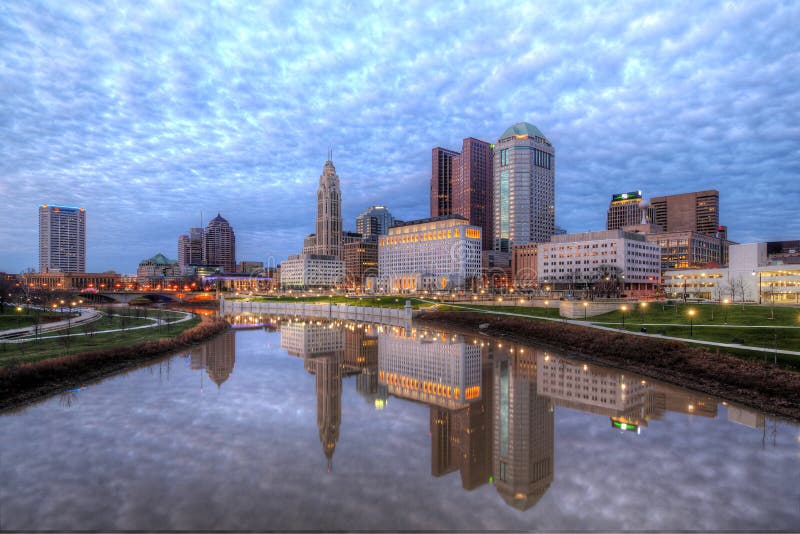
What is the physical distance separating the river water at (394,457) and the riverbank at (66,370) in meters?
1.80

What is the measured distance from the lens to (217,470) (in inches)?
706

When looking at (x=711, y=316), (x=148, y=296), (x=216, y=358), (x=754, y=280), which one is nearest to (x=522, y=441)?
(x=216, y=358)

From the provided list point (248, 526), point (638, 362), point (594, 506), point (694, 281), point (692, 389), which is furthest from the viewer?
point (694, 281)

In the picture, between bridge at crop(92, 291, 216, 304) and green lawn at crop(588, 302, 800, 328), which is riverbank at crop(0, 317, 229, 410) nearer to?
green lawn at crop(588, 302, 800, 328)

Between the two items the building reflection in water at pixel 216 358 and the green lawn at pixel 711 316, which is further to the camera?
the green lawn at pixel 711 316

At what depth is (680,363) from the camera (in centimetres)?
3625

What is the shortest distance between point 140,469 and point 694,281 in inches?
5885

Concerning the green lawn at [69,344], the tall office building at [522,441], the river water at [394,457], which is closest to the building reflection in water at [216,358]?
the river water at [394,457]

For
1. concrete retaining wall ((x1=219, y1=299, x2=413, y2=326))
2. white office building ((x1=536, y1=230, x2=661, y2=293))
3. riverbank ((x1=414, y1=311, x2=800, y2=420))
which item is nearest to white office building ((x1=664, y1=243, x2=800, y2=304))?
white office building ((x1=536, y1=230, x2=661, y2=293))

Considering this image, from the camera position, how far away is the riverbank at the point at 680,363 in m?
27.6

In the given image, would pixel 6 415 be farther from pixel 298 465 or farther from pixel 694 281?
pixel 694 281

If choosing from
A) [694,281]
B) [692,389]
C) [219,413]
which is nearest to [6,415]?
[219,413]

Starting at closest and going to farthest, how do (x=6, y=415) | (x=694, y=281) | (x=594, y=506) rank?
(x=594, y=506) < (x=6, y=415) < (x=694, y=281)

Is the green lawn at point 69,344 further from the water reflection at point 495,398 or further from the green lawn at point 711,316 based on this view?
the green lawn at point 711,316
